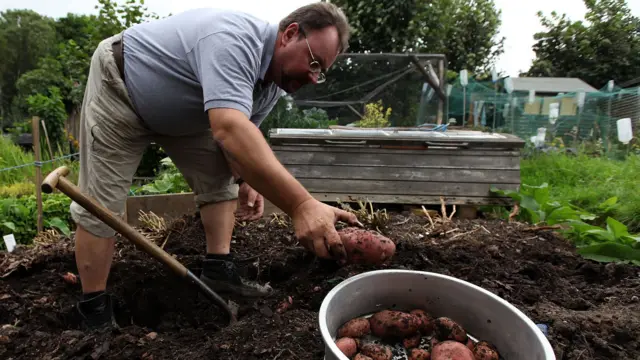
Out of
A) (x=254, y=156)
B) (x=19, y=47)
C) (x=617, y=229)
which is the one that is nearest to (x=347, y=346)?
(x=254, y=156)

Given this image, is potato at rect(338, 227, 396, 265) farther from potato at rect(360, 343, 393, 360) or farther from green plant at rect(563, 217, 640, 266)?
green plant at rect(563, 217, 640, 266)

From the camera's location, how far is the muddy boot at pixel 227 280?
204 centimetres

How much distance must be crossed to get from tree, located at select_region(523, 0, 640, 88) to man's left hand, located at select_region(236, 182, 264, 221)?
2786 cm

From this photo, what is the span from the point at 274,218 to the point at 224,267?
3.60 feet

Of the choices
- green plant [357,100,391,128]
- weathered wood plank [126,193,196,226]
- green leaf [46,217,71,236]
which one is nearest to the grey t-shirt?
weathered wood plank [126,193,196,226]

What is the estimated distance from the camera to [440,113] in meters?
7.39

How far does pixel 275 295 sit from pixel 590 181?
15.0ft

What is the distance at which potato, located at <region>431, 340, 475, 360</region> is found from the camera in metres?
1.23

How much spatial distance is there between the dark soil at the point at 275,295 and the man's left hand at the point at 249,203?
30cm

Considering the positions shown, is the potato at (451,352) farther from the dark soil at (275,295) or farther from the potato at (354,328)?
the dark soil at (275,295)

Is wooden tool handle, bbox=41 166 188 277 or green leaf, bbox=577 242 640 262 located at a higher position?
wooden tool handle, bbox=41 166 188 277

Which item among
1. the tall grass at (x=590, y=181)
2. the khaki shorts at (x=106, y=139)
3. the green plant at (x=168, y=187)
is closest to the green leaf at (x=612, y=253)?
the tall grass at (x=590, y=181)

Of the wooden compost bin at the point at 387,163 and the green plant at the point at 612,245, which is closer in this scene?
the green plant at the point at 612,245

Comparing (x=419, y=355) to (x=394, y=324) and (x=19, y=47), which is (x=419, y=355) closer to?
(x=394, y=324)
